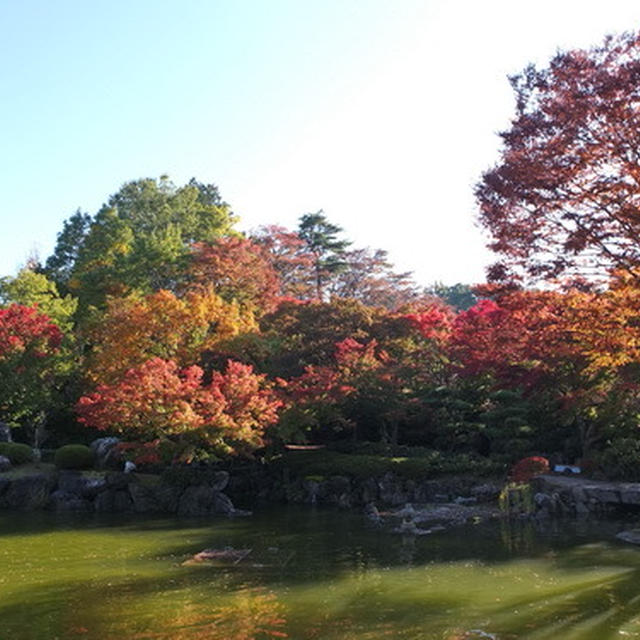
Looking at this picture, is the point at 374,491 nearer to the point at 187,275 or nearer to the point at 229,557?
the point at 229,557

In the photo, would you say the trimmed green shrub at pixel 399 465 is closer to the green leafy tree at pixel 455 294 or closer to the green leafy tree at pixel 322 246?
the green leafy tree at pixel 322 246

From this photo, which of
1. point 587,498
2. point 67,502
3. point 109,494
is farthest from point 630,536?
point 67,502

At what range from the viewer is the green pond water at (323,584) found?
25.9 ft

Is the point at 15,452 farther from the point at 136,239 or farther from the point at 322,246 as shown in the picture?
the point at 322,246

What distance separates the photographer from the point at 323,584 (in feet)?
33.2

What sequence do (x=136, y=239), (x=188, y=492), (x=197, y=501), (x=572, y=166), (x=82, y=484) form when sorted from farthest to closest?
(x=136, y=239)
(x=82, y=484)
(x=188, y=492)
(x=197, y=501)
(x=572, y=166)

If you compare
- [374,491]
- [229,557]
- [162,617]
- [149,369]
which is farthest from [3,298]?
[162,617]

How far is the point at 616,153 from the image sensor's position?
9227 mm

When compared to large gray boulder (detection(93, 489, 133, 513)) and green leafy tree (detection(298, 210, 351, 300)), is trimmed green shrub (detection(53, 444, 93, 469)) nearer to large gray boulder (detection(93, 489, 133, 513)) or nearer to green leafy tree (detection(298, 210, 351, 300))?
large gray boulder (detection(93, 489, 133, 513))

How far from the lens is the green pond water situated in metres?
7.89

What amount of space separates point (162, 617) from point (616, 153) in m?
8.52

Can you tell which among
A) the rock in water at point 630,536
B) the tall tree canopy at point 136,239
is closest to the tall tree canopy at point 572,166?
the rock in water at point 630,536

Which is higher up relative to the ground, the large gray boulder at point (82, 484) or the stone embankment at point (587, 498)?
the large gray boulder at point (82, 484)

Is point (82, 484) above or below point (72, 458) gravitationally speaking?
below
